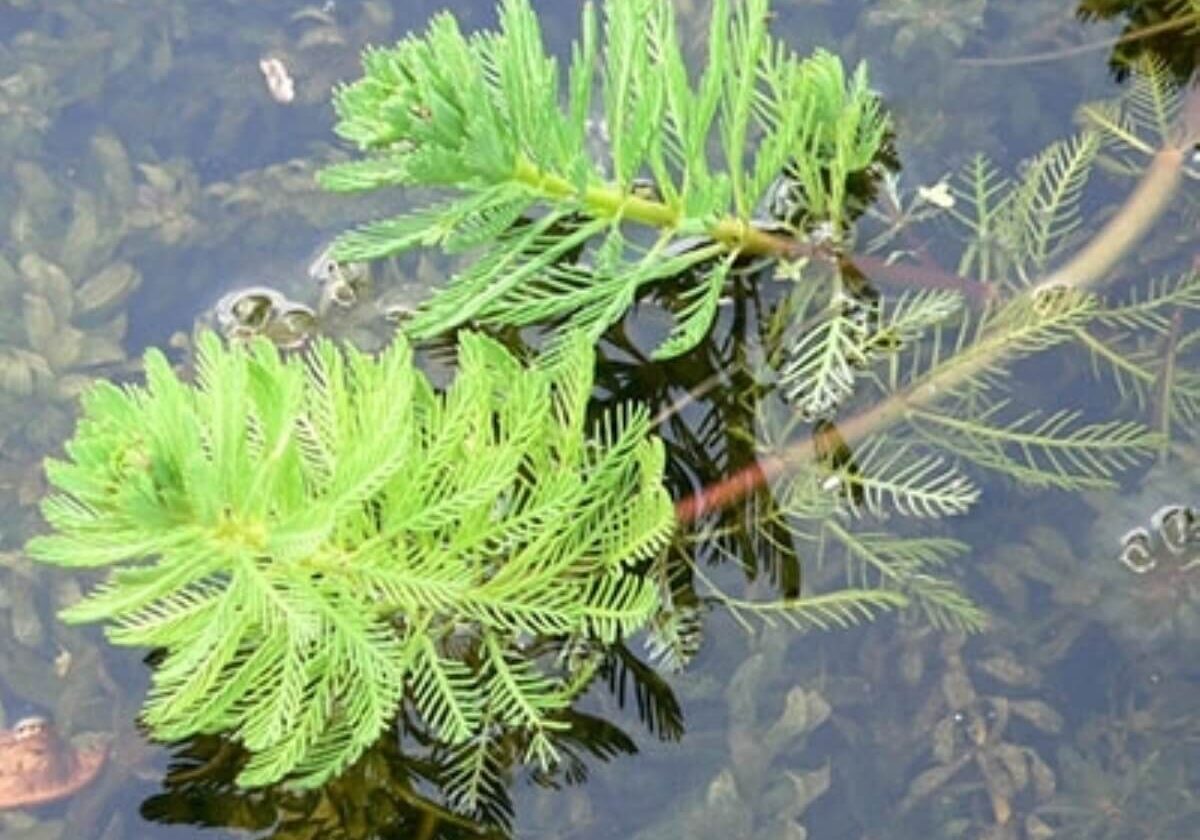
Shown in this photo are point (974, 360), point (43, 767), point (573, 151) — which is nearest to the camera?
point (573, 151)

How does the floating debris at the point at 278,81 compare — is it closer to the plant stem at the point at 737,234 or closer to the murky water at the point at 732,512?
the murky water at the point at 732,512

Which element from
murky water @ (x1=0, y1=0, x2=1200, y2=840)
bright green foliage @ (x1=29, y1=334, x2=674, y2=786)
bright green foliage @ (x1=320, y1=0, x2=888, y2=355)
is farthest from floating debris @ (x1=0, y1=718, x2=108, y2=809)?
bright green foliage @ (x1=320, y1=0, x2=888, y2=355)

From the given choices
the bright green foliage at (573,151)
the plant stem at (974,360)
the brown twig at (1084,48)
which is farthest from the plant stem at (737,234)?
the brown twig at (1084,48)

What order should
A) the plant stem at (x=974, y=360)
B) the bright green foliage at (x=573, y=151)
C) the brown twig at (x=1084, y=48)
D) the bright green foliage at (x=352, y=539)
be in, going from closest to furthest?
the bright green foliage at (x=352, y=539) → the bright green foliage at (x=573, y=151) → the plant stem at (x=974, y=360) → the brown twig at (x=1084, y=48)

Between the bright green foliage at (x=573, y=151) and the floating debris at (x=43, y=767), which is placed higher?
the bright green foliage at (x=573, y=151)

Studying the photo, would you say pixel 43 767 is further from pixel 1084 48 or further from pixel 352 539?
pixel 1084 48

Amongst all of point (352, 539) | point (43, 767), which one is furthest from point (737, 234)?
point (43, 767)

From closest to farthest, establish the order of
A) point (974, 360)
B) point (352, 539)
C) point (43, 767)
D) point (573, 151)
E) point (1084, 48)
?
point (352, 539) → point (573, 151) → point (43, 767) → point (974, 360) → point (1084, 48)
